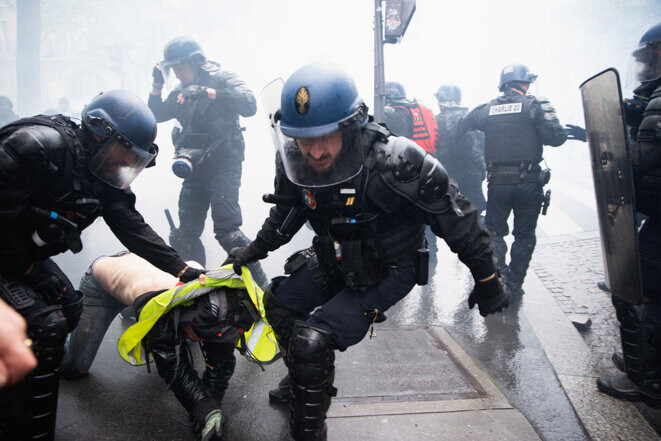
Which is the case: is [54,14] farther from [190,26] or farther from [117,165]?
[117,165]

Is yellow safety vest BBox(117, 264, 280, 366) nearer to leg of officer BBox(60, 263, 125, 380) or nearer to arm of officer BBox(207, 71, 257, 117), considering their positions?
leg of officer BBox(60, 263, 125, 380)

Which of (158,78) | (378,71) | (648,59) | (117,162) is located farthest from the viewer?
(378,71)

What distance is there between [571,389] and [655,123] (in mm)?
1665

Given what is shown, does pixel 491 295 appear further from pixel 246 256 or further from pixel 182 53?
pixel 182 53

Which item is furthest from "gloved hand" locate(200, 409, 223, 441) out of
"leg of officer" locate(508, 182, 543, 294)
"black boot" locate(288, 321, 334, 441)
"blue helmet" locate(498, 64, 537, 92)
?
"blue helmet" locate(498, 64, 537, 92)

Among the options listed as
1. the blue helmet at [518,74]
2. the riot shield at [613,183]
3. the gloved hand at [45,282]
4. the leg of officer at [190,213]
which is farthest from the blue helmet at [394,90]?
the gloved hand at [45,282]

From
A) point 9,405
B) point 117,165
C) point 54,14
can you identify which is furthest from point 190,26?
point 9,405

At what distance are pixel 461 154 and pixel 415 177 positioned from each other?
4.35 meters

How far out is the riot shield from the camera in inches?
82.6

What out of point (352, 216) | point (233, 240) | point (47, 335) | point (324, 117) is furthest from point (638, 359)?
point (233, 240)

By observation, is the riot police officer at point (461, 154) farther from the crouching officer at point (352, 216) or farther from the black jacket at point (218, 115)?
the crouching officer at point (352, 216)

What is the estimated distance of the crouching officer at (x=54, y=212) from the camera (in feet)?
5.40

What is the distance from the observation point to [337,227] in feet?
6.24

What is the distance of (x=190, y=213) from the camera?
172 inches
